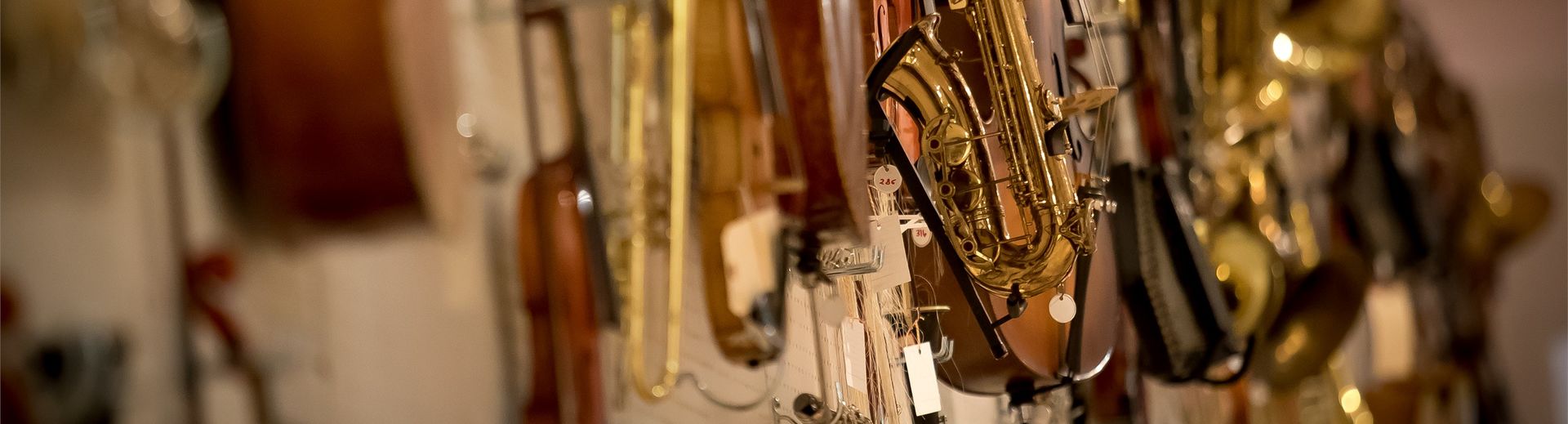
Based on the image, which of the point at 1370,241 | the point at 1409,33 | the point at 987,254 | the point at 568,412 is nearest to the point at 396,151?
the point at 568,412

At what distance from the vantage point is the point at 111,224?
1.13 feet

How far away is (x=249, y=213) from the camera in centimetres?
38

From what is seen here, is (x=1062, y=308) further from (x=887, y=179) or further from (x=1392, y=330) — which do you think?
(x=1392, y=330)

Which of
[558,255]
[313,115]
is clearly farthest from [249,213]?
[558,255]

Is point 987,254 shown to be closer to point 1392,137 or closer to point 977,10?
point 977,10

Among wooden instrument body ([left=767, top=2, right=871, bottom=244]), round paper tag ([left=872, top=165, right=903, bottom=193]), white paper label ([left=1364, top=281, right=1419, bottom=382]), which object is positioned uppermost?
wooden instrument body ([left=767, top=2, right=871, bottom=244])

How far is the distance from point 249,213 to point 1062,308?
55 centimetres

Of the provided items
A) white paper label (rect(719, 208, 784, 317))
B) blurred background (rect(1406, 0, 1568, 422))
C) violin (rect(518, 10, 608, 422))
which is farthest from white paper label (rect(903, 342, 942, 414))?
blurred background (rect(1406, 0, 1568, 422))

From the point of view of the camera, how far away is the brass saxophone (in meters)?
0.72

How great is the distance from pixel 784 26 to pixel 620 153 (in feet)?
0.39

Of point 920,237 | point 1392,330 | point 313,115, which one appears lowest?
point 1392,330

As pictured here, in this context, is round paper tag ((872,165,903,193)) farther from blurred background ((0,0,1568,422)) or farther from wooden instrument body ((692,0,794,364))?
blurred background ((0,0,1568,422))

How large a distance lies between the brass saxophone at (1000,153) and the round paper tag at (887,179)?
0.8 inches

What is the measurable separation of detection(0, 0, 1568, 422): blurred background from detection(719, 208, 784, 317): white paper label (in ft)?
0.60
